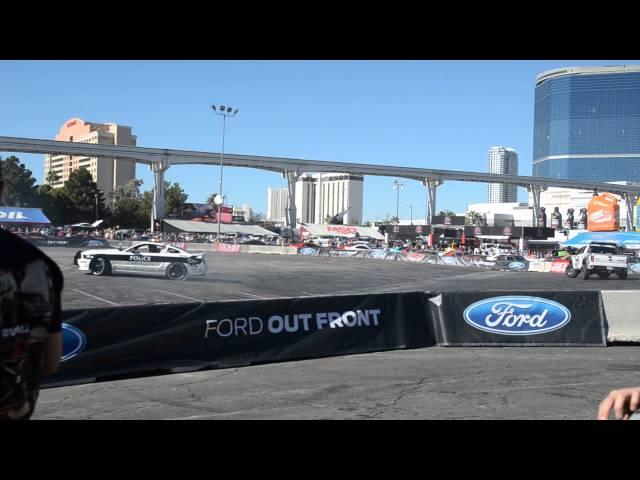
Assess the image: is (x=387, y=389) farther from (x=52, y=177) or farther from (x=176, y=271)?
(x=176, y=271)

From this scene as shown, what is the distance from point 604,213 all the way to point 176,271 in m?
31.2

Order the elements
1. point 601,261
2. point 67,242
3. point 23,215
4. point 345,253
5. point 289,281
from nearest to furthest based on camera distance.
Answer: point 23,215, point 67,242, point 289,281, point 601,261, point 345,253

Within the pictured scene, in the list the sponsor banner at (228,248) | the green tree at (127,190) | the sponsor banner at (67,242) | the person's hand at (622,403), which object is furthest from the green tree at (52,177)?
the person's hand at (622,403)

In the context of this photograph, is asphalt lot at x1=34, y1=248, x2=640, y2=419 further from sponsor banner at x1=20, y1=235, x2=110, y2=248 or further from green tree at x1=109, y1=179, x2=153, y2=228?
green tree at x1=109, y1=179, x2=153, y2=228

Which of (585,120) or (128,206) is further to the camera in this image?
(128,206)

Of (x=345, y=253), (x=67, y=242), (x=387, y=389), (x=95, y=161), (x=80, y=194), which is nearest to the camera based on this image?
(x=387, y=389)

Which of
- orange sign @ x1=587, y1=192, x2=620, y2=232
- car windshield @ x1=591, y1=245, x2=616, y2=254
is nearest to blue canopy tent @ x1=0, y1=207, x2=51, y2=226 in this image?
car windshield @ x1=591, y1=245, x2=616, y2=254

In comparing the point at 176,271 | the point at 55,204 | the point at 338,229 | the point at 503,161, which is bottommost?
the point at 176,271

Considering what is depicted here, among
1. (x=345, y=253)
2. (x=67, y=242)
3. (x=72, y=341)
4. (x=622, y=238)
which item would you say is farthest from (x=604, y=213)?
(x=72, y=341)

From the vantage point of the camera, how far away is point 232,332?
1155cm

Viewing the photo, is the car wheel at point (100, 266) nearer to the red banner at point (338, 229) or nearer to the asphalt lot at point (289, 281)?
the asphalt lot at point (289, 281)
